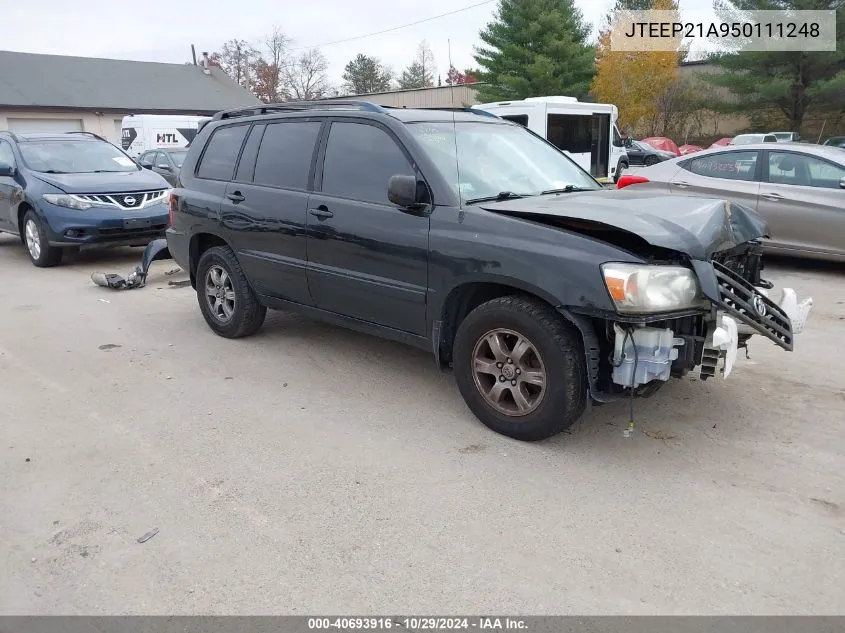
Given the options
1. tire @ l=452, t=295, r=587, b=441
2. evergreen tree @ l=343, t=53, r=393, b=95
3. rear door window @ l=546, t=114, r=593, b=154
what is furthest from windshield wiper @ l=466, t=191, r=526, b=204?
evergreen tree @ l=343, t=53, r=393, b=95

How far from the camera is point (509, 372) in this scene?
3939mm

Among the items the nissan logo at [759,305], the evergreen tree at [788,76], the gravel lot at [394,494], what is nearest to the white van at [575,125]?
the gravel lot at [394,494]

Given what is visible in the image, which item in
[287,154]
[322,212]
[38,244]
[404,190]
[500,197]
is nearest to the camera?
[404,190]

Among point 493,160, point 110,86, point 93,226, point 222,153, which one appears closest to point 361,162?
point 493,160

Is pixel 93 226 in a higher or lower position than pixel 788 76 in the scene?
lower

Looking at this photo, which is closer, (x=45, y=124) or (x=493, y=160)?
(x=493, y=160)

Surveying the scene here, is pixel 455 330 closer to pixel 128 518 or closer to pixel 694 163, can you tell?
pixel 128 518

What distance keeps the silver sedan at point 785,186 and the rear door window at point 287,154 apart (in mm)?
5335

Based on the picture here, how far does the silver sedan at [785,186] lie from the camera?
774 cm

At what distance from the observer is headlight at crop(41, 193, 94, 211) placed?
9273 mm

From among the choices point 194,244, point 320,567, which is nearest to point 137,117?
point 194,244
